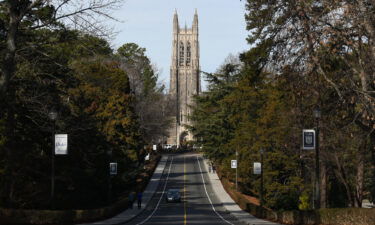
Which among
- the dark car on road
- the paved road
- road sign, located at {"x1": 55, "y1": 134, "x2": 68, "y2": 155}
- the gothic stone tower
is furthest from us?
the gothic stone tower

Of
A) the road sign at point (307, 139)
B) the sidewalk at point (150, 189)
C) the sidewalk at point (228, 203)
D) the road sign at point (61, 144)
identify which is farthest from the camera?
the sidewalk at point (150, 189)

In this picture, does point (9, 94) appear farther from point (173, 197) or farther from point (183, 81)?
→ point (183, 81)

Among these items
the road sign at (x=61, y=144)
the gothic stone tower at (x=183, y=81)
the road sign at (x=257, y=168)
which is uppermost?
the gothic stone tower at (x=183, y=81)

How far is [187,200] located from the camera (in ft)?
203

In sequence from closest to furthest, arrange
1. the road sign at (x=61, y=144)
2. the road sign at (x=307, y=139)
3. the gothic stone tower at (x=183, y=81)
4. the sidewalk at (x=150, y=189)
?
the road sign at (x=61, y=144) < the road sign at (x=307, y=139) < the sidewalk at (x=150, y=189) < the gothic stone tower at (x=183, y=81)

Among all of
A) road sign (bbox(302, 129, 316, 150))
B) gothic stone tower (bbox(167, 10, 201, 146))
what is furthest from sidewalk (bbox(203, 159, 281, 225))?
gothic stone tower (bbox(167, 10, 201, 146))

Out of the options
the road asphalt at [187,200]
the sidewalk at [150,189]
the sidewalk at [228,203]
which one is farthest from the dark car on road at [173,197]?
the sidewalk at [228,203]

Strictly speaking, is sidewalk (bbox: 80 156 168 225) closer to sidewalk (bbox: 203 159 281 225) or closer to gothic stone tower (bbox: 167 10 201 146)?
sidewalk (bbox: 203 159 281 225)

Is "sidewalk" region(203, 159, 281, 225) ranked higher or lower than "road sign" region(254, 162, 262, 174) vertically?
lower

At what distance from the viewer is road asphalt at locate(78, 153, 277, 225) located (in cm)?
3872

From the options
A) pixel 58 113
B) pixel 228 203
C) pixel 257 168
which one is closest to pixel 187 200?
pixel 228 203

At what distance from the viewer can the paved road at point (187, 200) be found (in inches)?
1547

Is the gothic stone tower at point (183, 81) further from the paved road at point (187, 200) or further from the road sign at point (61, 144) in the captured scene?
the road sign at point (61, 144)

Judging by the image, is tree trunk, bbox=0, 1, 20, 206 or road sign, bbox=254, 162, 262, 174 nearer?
tree trunk, bbox=0, 1, 20, 206
